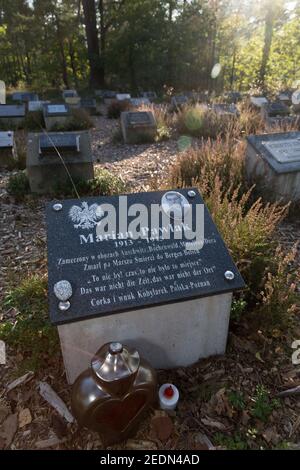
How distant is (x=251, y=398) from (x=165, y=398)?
569mm

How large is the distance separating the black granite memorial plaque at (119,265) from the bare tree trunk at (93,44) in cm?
1878

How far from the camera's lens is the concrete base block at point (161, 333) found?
2.04 meters

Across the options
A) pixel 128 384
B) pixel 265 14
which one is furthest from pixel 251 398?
Answer: pixel 265 14

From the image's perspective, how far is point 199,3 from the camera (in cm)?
1917

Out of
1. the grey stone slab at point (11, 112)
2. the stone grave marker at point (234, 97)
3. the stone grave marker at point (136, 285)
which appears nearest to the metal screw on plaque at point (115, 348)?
the stone grave marker at point (136, 285)

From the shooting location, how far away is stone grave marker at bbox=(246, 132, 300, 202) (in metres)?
4.18

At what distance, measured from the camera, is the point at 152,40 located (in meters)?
18.9

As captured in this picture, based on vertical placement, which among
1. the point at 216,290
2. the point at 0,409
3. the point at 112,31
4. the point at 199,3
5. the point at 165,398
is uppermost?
the point at 199,3

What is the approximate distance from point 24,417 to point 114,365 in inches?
34.5

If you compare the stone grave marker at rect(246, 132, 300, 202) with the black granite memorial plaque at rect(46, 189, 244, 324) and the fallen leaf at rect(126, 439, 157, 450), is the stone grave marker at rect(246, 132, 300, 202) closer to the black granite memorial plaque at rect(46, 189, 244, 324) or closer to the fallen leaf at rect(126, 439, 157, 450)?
the black granite memorial plaque at rect(46, 189, 244, 324)

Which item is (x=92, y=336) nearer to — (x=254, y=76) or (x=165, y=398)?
(x=165, y=398)

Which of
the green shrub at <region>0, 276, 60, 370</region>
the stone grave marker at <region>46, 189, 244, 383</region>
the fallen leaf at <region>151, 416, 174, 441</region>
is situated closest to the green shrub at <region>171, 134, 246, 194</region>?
the stone grave marker at <region>46, 189, 244, 383</region>

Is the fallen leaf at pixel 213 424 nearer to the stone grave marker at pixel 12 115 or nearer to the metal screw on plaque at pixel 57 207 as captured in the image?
the metal screw on plaque at pixel 57 207

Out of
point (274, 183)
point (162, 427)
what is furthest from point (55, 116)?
point (162, 427)
